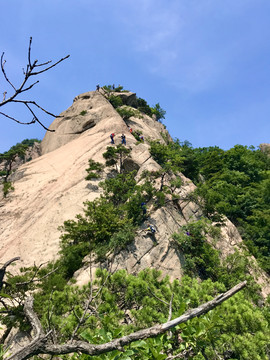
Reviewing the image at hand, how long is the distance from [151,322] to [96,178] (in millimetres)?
16218

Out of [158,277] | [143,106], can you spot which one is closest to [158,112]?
[143,106]

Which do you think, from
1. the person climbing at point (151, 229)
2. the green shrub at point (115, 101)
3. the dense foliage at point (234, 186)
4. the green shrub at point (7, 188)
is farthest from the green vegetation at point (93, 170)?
the green shrub at point (115, 101)

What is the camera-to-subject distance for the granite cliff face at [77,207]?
568 inches

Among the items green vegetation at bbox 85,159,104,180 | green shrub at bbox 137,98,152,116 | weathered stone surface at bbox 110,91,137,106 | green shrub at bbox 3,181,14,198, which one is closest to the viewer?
green vegetation at bbox 85,159,104,180

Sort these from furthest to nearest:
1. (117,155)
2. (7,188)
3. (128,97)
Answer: (128,97) → (117,155) → (7,188)

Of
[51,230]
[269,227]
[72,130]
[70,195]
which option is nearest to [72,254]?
[51,230]

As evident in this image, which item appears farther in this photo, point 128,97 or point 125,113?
point 128,97

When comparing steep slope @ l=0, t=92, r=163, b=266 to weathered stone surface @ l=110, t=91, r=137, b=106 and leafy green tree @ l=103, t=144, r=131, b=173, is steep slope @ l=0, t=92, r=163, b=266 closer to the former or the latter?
leafy green tree @ l=103, t=144, r=131, b=173

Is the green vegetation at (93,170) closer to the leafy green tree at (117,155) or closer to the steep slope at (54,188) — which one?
the steep slope at (54,188)

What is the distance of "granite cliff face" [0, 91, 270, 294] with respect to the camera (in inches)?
568

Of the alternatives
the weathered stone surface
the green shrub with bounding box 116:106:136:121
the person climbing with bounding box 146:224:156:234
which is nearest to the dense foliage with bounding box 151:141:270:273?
the person climbing with bounding box 146:224:156:234

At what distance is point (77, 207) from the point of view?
61.7ft

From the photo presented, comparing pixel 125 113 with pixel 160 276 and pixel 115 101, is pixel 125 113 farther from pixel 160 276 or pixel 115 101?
pixel 160 276

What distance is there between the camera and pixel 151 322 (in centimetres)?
600
